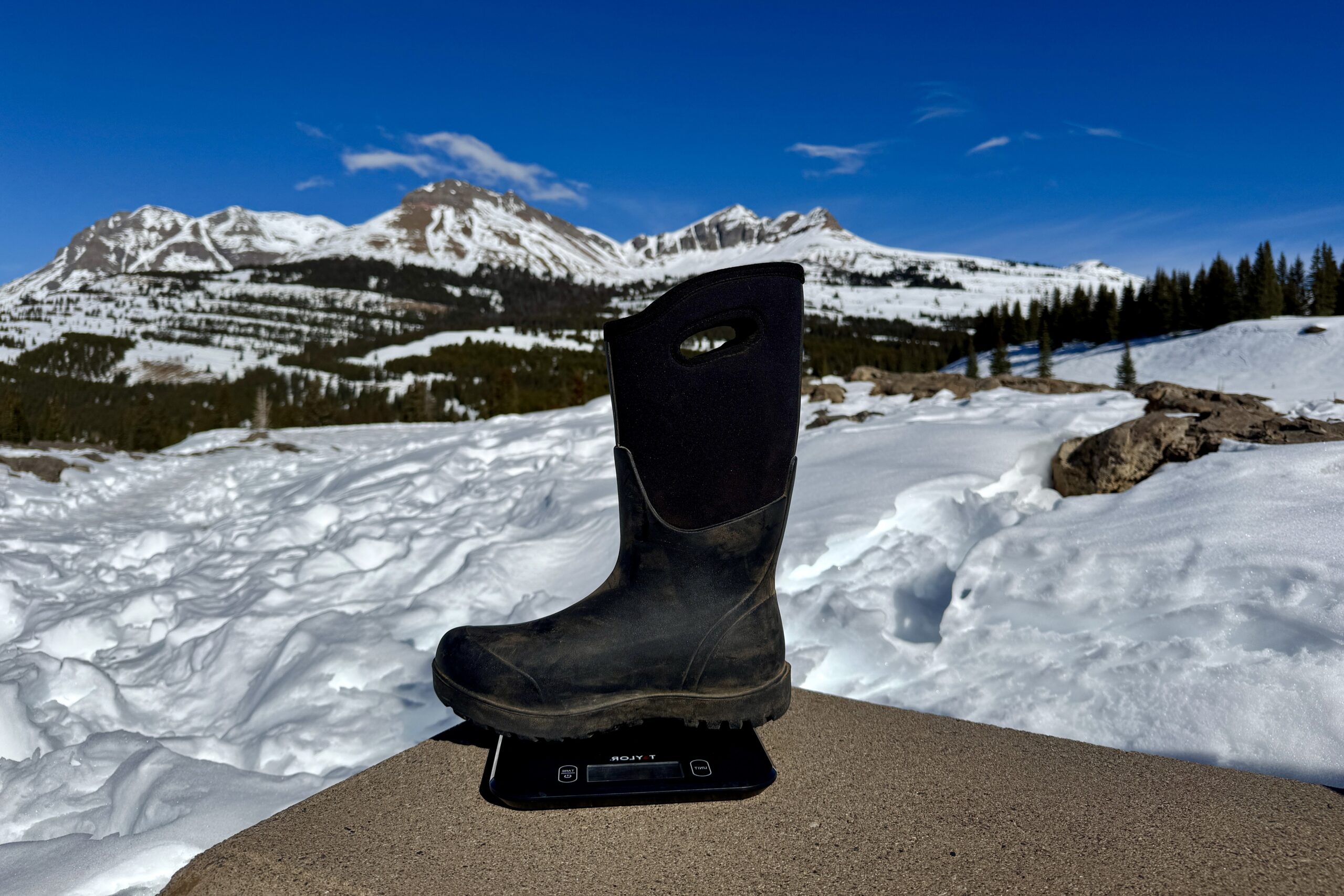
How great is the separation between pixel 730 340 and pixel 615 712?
786 mm

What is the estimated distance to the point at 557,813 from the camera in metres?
1.33

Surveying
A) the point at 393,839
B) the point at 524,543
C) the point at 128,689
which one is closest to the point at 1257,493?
the point at 393,839

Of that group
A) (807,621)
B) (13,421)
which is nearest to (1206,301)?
(807,621)

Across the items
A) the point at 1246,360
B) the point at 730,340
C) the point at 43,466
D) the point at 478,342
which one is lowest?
the point at 1246,360

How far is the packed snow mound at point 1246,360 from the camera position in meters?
26.9

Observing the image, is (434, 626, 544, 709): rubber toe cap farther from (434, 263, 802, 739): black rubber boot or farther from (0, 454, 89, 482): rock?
(0, 454, 89, 482): rock

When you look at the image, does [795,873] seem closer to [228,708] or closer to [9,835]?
[9,835]

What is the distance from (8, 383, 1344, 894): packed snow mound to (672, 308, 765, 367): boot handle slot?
1.40 metres

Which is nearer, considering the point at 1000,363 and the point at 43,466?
the point at 43,466

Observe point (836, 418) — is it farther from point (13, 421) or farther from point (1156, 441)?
point (13, 421)

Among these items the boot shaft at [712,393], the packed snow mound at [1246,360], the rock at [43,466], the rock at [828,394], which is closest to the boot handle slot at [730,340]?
the boot shaft at [712,393]

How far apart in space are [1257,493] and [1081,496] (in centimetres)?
73

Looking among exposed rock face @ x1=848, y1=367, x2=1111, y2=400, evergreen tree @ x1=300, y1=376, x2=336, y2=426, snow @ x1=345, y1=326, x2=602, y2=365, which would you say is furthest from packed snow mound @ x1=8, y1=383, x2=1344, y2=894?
snow @ x1=345, y1=326, x2=602, y2=365

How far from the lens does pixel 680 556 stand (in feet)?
4.82
